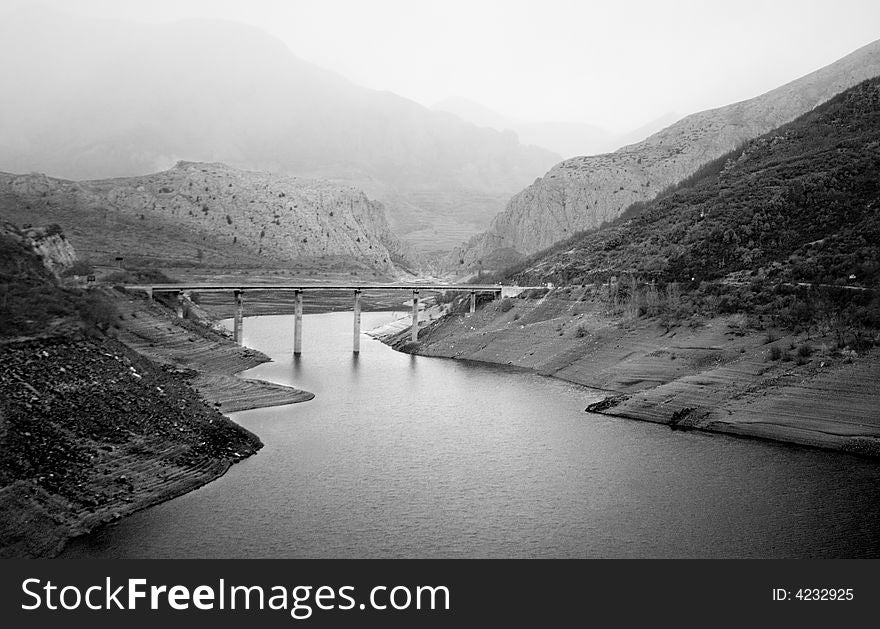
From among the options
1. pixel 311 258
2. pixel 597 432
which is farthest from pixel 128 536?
pixel 311 258

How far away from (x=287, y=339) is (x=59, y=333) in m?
59.3

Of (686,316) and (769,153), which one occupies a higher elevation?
(769,153)

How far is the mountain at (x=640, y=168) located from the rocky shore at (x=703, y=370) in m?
85.7

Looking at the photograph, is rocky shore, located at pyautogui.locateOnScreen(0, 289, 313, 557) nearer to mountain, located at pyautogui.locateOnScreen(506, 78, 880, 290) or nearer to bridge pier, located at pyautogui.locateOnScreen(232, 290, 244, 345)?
bridge pier, located at pyautogui.locateOnScreen(232, 290, 244, 345)

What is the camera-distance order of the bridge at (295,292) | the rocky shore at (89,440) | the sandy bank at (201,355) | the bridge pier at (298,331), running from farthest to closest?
the bridge pier at (298,331) → the bridge at (295,292) → the sandy bank at (201,355) → the rocky shore at (89,440)

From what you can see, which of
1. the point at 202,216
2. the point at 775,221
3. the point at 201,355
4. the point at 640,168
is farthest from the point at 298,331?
the point at 640,168

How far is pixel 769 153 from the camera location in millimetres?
104000

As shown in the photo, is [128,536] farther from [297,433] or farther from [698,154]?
[698,154]

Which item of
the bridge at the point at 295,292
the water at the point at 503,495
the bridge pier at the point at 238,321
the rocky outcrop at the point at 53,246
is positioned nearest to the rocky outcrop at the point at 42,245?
the rocky outcrop at the point at 53,246

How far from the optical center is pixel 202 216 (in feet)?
529

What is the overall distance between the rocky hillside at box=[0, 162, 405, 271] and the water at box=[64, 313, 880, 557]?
288ft

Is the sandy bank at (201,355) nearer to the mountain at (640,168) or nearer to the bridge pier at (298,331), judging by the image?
the bridge pier at (298,331)

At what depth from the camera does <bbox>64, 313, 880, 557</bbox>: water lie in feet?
93.6

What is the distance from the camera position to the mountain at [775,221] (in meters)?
65.5
